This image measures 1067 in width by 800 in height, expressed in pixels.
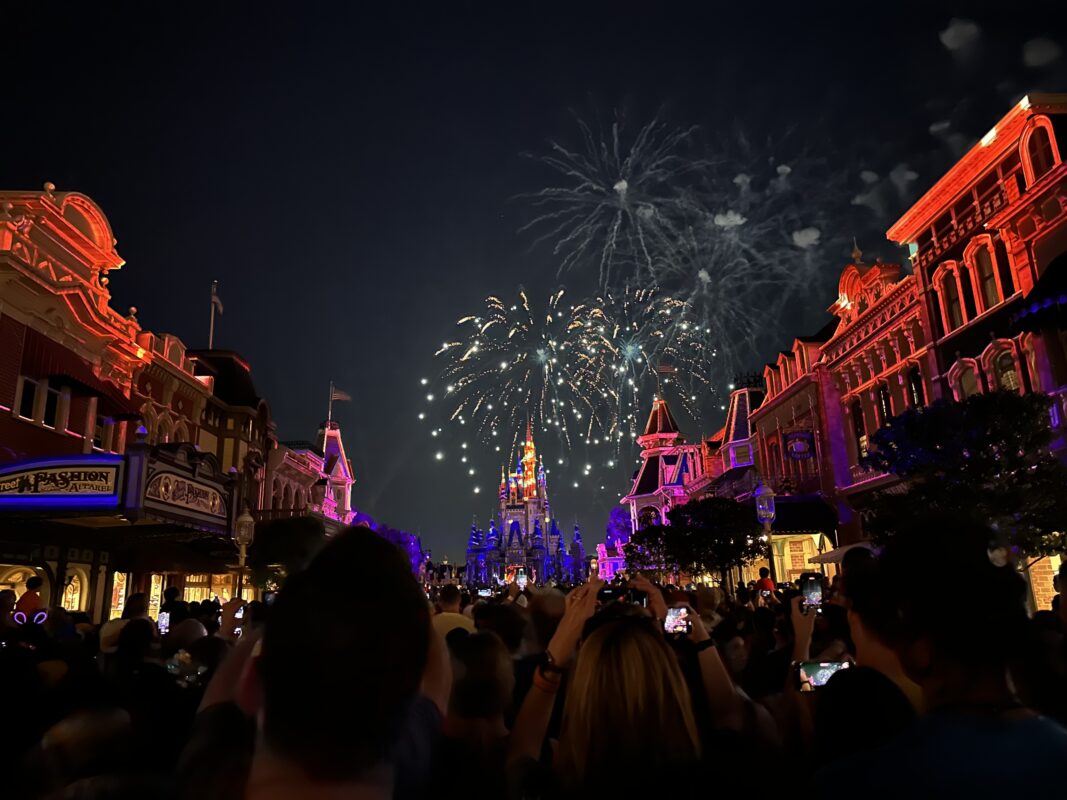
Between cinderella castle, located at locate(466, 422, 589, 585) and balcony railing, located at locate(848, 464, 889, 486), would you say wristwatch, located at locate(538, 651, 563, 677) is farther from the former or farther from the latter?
cinderella castle, located at locate(466, 422, 589, 585)

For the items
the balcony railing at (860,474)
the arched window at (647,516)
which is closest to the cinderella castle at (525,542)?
the arched window at (647,516)

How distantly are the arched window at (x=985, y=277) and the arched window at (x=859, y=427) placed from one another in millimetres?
9055

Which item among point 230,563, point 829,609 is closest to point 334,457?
point 230,563

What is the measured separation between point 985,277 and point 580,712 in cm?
2720

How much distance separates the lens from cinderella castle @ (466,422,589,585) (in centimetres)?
15462

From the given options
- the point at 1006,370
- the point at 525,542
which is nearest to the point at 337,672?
the point at 1006,370

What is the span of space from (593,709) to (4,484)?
55.5ft

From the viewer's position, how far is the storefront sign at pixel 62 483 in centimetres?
1502

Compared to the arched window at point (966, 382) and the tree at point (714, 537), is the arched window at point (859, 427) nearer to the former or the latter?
the tree at point (714, 537)

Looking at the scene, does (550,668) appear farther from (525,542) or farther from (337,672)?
(525,542)

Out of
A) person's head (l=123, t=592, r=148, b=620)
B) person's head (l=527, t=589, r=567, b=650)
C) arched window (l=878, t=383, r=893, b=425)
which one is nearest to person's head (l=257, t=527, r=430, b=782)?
person's head (l=527, t=589, r=567, b=650)

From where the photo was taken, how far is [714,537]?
36.1 meters

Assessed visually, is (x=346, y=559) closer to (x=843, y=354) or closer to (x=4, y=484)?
(x=4, y=484)

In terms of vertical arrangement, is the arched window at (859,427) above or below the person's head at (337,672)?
above
